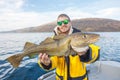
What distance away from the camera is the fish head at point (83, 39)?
11.0 feet

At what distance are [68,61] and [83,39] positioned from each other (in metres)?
A: 1.40

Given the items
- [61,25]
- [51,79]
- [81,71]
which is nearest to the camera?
[61,25]

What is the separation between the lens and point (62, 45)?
3.58 metres

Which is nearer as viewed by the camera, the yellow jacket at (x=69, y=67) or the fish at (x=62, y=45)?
the fish at (x=62, y=45)

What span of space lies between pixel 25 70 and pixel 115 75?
811cm

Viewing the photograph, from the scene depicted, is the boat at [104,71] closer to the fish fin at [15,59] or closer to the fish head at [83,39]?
the fish fin at [15,59]

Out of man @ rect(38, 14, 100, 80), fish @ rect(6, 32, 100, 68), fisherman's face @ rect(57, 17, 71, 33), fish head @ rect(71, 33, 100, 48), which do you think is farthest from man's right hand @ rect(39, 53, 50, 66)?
fish head @ rect(71, 33, 100, 48)

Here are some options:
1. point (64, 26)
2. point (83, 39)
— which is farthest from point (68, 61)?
point (83, 39)

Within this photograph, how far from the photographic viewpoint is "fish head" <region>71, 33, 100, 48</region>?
3.36 meters

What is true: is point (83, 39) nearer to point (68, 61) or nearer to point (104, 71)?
point (68, 61)

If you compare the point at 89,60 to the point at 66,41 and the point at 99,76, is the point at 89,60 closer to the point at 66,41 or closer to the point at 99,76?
the point at 66,41

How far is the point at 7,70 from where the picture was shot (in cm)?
1517

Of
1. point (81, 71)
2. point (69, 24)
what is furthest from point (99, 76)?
point (69, 24)

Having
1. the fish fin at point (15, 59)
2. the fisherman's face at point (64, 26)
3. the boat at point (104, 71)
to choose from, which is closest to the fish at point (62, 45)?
the fish fin at point (15, 59)
